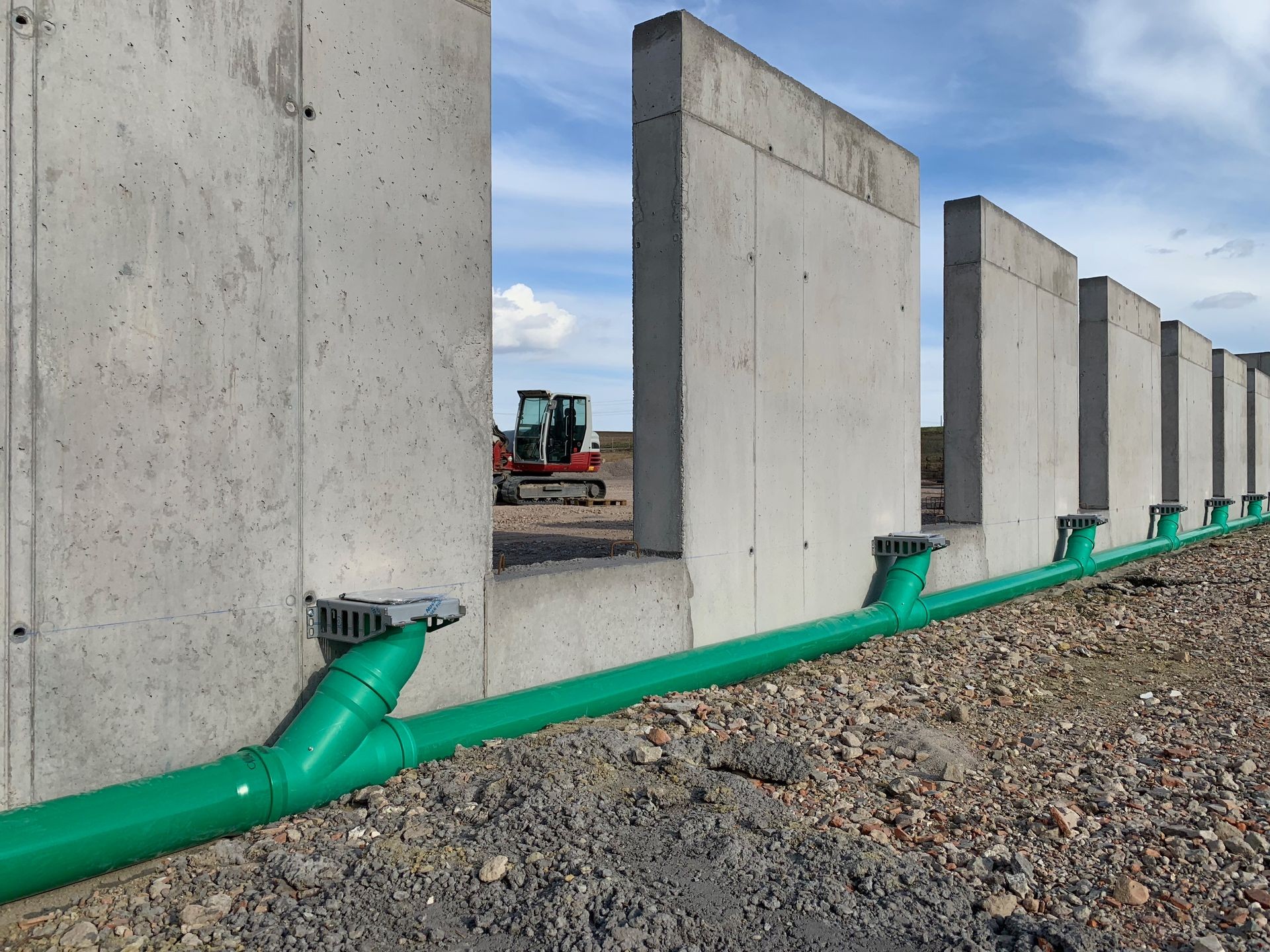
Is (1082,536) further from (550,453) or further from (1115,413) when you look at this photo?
(550,453)

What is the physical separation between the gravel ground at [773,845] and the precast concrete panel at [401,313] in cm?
79

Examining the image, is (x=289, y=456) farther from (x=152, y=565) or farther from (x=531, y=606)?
(x=531, y=606)

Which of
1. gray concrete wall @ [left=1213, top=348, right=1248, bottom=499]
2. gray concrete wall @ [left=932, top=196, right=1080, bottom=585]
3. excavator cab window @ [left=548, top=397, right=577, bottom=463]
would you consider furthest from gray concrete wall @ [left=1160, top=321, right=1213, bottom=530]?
excavator cab window @ [left=548, top=397, right=577, bottom=463]

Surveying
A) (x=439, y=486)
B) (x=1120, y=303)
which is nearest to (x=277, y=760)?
(x=439, y=486)

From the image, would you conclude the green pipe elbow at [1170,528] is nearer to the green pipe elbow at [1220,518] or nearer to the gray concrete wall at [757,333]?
the green pipe elbow at [1220,518]

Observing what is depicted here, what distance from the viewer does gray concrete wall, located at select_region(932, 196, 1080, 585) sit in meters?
9.07

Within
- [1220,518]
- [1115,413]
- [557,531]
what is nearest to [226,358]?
[557,531]

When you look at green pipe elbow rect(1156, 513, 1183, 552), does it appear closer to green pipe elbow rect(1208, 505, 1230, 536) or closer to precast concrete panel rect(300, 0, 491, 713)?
green pipe elbow rect(1208, 505, 1230, 536)

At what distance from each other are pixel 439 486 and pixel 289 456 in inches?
27.1

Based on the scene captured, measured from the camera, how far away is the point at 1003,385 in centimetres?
952

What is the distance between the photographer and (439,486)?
13.5 feet

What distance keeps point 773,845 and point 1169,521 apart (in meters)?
12.9

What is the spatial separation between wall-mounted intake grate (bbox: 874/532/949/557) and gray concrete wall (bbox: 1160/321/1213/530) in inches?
406

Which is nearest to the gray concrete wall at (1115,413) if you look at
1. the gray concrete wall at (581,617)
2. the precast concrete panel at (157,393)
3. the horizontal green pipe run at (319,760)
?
the gray concrete wall at (581,617)
